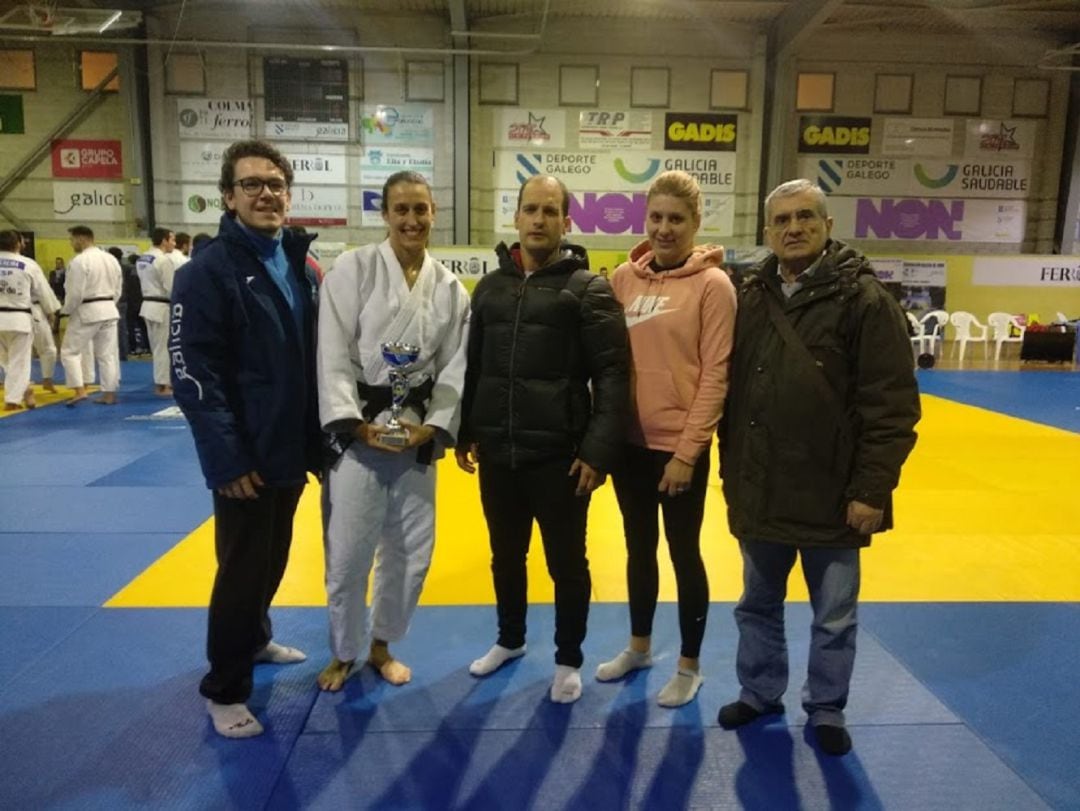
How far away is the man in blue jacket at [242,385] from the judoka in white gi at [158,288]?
24.1ft

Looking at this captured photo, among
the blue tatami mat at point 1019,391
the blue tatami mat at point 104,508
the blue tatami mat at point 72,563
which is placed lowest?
the blue tatami mat at point 72,563

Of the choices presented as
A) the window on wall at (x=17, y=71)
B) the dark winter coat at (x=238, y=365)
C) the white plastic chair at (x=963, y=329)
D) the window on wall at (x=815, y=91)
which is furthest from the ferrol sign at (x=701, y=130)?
the dark winter coat at (x=238, y=365)

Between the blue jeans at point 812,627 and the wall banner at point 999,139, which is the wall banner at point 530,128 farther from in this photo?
the blue jeans at point 812,627

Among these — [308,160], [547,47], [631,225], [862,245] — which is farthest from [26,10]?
[862,245]

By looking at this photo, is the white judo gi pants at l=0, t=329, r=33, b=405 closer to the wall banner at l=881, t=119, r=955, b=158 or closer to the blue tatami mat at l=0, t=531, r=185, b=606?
the blue tatami mat at l=0, t=531, r=185, b=606

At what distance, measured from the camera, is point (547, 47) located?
53.4 feet

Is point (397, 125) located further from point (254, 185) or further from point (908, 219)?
point (254, 185)

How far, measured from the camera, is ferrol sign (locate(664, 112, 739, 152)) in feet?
54.1

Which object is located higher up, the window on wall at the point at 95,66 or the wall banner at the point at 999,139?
the window on wall at the point at 95,66

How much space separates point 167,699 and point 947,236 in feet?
61.1

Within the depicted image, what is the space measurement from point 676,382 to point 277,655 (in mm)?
1952

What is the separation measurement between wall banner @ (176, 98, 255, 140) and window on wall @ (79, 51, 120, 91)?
1.54 metres

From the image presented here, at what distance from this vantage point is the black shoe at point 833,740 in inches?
98.7

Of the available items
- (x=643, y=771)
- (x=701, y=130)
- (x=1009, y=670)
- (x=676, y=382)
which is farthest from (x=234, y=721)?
(x=701, y=130)
